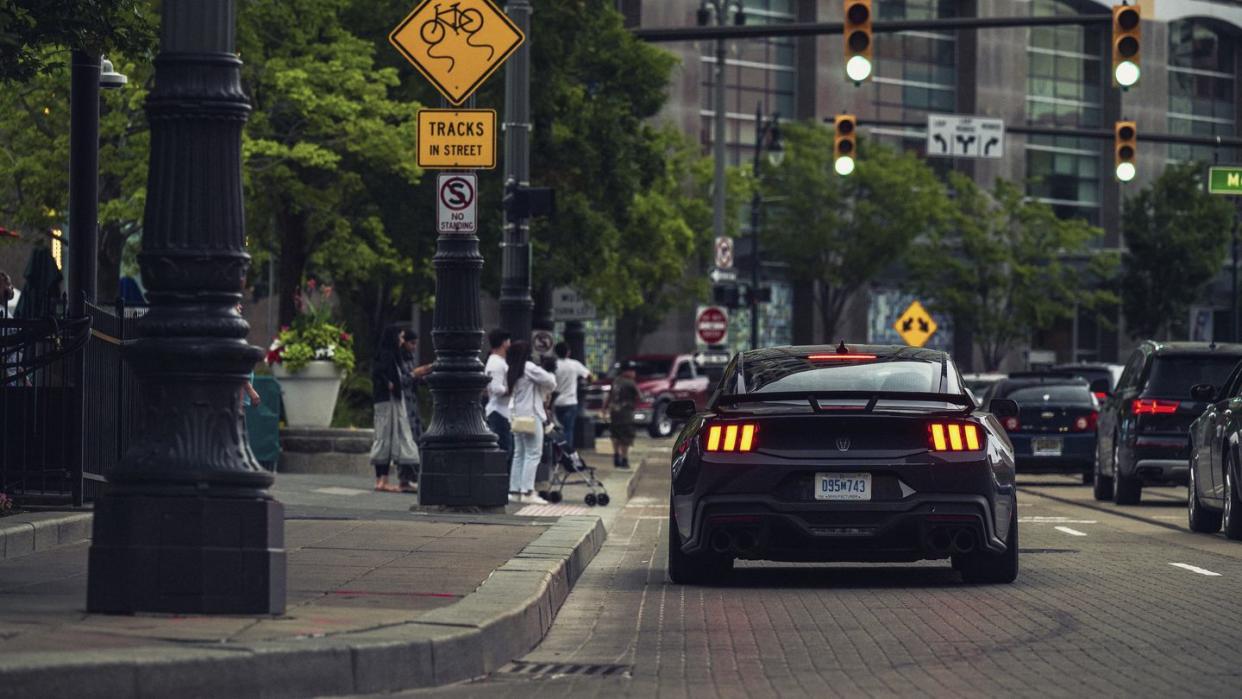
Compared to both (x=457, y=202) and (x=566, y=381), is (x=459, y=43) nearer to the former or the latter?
(x=457, y=202)

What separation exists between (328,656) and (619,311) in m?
54.0

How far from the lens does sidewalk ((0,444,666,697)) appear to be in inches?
308

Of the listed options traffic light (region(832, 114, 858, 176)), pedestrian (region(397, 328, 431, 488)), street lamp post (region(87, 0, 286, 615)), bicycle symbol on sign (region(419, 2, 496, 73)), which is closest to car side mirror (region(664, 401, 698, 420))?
bicycle symbol on sign (region(419, 2, 496, 73))

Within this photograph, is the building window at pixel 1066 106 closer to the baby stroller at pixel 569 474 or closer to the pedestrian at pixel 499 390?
the baby stroller at pixel 569 474

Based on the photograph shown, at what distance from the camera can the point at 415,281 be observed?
46531 mm

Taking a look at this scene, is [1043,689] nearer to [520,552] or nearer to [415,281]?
[520,552]

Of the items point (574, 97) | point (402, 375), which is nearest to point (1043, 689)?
point (402, 375)

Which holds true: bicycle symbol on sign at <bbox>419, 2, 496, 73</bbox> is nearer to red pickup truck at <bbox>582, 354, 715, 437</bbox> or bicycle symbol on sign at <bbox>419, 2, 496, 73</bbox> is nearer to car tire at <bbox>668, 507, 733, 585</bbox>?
car tire at <bbox>668, 507, 733, 585</bbox>

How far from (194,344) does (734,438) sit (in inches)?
186

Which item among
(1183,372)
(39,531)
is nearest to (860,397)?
(39,531)

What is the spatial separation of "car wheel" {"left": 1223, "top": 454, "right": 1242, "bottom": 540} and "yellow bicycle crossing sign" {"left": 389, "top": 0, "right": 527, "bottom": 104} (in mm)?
6783

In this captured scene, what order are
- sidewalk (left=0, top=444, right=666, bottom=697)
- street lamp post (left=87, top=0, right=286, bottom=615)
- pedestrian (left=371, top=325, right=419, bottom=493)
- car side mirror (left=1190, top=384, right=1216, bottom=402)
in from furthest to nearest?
pedestrian (left=371, top=325, right=419, bottom=493) → car side mirror (left=1190, top=384, right=1216, bottom=402) → street lamp post (left=87, top=0, right=286, bottom=615) → sidewalk (left=0, top=444, right=666, bottom=697)

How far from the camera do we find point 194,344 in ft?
32.4

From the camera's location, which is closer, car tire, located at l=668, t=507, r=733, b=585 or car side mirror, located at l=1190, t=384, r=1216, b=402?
car tire, located at l=668, t=507, r=733, b=585
